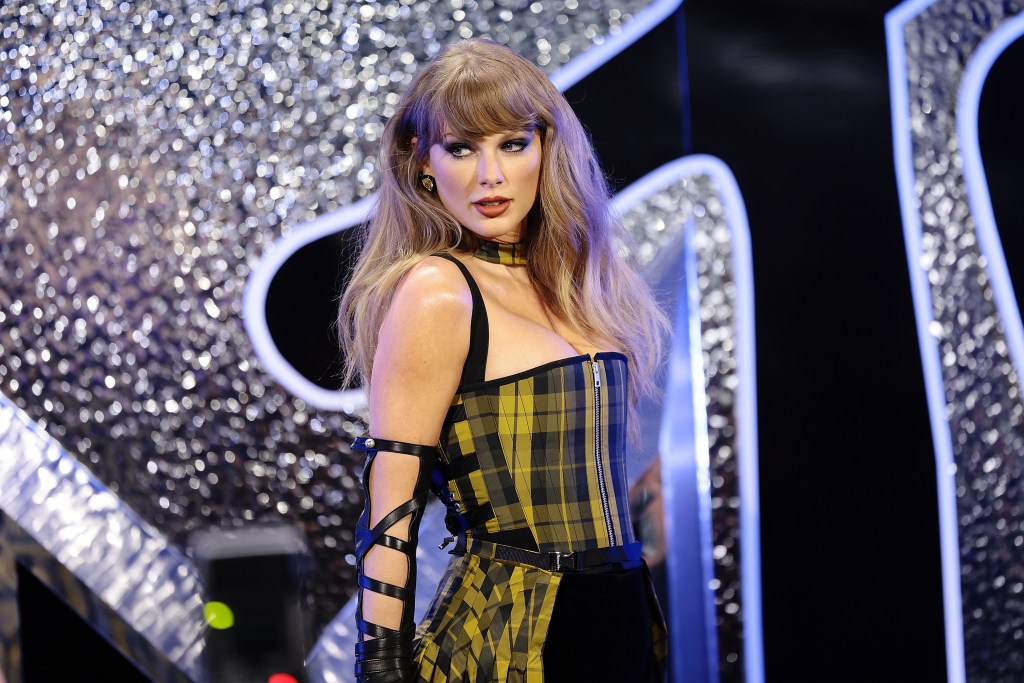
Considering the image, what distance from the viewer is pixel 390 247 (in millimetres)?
1461

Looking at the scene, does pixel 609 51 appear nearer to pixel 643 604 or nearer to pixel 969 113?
pixel 969 113

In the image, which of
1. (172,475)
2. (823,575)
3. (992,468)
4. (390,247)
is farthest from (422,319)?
(992,468)

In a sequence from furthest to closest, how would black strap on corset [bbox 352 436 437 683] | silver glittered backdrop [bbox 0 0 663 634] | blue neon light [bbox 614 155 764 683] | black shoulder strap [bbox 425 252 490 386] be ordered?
1. blue neon light [bbox 614 155 764 683]
2. silver glittered backdrop [bbox 0 0 663 634]
3. black shoulder strap [bbox 425 252 490 386]
4. black strap on corset [bbox 352 436 437 683]

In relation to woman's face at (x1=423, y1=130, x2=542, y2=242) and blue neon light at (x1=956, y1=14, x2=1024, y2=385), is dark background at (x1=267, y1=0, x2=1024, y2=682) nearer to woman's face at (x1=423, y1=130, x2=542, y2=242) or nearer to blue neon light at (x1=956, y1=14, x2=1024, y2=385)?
blue neon light at (x1=956, y1=14, x2=1024, y2=385)

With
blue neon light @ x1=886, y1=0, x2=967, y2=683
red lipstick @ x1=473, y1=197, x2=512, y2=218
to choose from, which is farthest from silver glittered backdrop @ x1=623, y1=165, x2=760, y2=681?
red lipstick @ x1=473, y1=197, x2=512, y2=218

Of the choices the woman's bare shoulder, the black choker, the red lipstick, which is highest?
the red lipstick

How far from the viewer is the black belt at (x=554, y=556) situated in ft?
4.32

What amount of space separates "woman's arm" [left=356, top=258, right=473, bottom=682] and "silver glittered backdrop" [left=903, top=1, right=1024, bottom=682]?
4.74 ft

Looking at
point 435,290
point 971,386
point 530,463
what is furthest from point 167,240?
point 971,386

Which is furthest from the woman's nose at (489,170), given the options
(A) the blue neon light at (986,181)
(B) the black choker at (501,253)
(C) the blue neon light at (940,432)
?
(A) the blue neon light at (986,181)

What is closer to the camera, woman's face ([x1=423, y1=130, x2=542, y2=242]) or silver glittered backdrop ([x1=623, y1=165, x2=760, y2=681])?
woman's face ([x1=423, y1=130, x2=542, y2=242])

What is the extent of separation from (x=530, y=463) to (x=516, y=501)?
0.18 feet

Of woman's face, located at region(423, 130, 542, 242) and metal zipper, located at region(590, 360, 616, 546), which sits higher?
woman's face, located at region(423, 130, 542, 242)

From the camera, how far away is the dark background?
2281 millimetres
